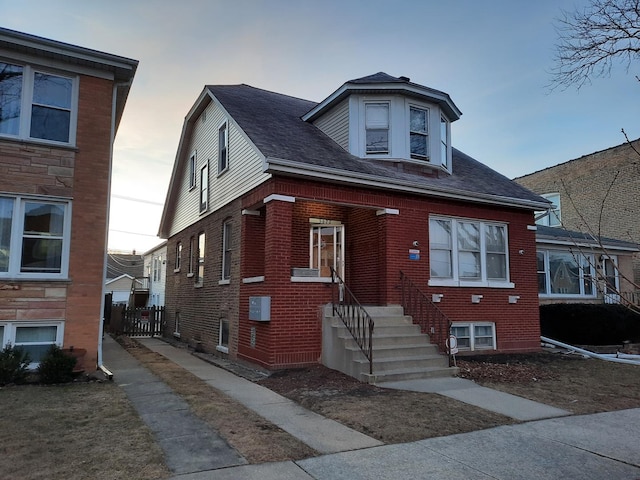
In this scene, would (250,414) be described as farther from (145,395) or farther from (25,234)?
(25,234)

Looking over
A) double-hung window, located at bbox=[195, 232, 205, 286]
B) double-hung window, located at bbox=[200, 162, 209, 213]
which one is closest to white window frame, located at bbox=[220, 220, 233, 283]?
double-hung window, located at bbox=[200, 162, 209, 213]

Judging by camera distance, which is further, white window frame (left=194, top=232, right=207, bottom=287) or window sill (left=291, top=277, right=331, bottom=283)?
white window frame (left=194, top=232, right=207, bottom=287)

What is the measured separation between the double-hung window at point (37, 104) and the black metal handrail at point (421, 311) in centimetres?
792

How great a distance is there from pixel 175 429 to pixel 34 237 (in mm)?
5484

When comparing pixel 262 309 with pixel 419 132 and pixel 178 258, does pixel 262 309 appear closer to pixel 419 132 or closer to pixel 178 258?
pixel 419 132

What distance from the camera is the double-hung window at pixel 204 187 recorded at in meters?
15.1

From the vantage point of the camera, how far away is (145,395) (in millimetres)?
7621

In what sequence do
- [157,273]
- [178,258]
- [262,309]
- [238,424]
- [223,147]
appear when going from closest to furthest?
[238,424] < [262,309] < [223,147] < [178,258] < [157,273]

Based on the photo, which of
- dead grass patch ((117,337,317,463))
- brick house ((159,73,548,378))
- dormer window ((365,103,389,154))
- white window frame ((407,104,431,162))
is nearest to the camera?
dead grass patch ((117,337,317,463))

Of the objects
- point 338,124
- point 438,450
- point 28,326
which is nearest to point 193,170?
point 338,124

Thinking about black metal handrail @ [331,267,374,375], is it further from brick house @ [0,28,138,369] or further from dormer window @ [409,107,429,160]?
brick house @ [0,28,138,369]

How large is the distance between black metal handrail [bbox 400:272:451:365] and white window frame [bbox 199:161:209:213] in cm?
696

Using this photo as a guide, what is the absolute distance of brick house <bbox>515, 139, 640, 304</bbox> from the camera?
18625mm

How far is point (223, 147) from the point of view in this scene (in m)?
13.9
